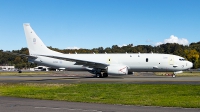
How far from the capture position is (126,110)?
12758 millimetres

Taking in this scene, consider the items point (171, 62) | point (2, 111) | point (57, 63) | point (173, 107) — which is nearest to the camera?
point (2, 111)

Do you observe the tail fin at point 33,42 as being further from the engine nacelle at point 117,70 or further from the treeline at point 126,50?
the treeline at point 126,50

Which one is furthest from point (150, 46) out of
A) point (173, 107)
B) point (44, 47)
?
point (173, 107)

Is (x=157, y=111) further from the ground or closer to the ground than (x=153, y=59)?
closer to the ground

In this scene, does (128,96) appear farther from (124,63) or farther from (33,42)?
(33,42)

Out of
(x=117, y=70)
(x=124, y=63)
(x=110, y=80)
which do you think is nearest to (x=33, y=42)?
(x=124, y=63)

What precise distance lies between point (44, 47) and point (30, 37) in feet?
8.93

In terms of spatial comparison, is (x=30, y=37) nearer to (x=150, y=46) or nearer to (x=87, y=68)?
(x=87, y=68)

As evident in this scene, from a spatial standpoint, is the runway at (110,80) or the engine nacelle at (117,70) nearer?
the runway at (110,80)

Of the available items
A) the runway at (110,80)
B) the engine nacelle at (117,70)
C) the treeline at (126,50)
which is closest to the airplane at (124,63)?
the engine nacelle at (117,70)

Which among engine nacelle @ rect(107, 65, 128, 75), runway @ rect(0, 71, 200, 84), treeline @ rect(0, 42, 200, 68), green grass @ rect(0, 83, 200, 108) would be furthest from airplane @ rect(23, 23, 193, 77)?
treeline @ rect(0, 42, 200, 68)

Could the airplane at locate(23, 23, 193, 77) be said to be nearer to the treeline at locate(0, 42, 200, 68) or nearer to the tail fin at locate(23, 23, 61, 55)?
the tail fin at locate(23, 23, 61, 55)

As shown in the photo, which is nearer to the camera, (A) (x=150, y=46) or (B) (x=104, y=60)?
(B) (x=104, y=60)

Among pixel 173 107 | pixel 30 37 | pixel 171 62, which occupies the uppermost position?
pixel 30 37
